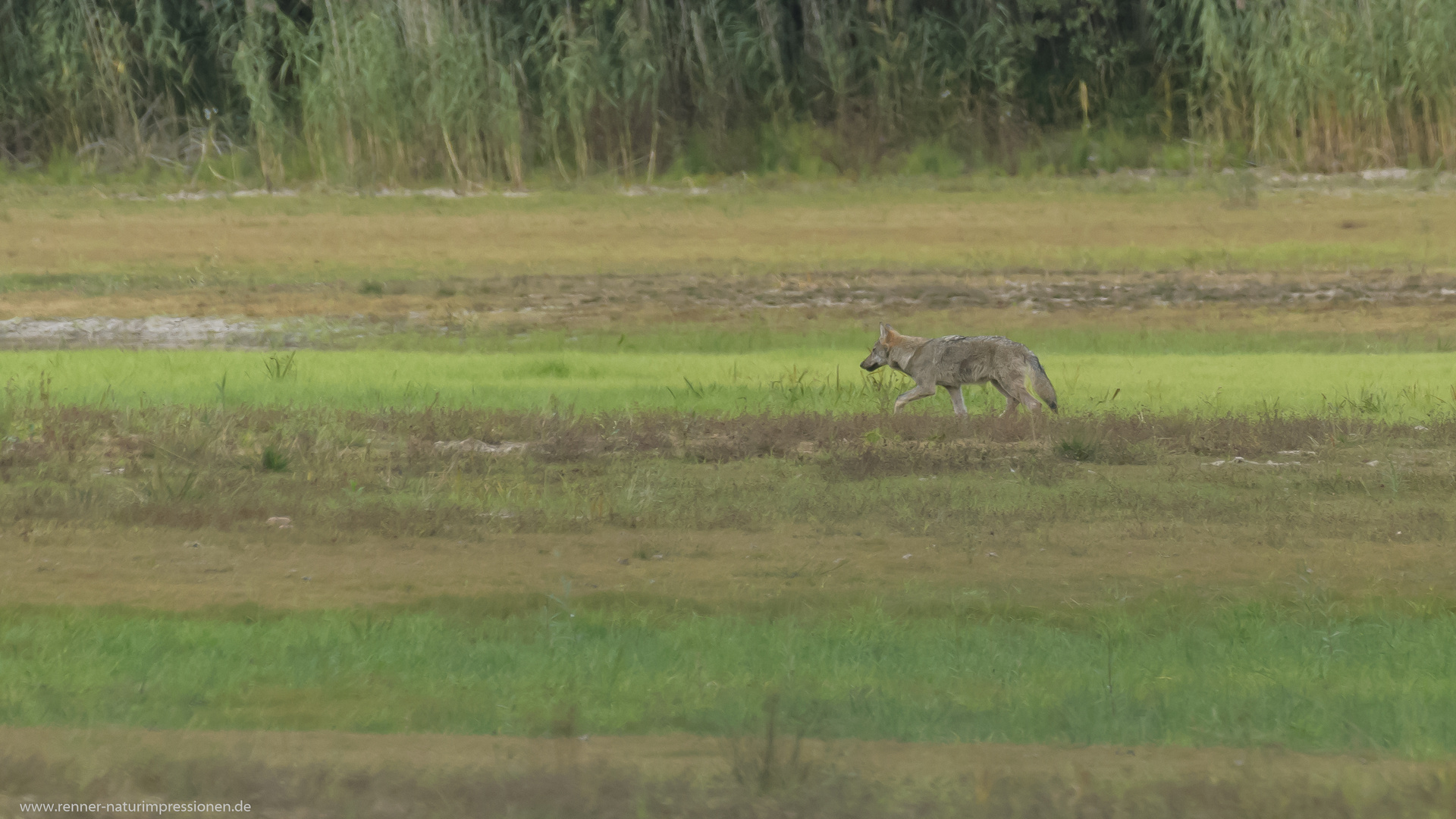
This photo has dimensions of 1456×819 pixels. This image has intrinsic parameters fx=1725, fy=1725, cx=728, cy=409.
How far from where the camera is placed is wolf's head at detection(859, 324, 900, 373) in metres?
13.9

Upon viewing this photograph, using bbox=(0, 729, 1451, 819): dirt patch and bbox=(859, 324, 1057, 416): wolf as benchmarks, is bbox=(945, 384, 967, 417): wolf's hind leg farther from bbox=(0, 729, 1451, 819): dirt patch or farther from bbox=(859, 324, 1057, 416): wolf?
bbox=(0, 729, 1451, 819): dirt patch

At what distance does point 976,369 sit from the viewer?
42.0ft

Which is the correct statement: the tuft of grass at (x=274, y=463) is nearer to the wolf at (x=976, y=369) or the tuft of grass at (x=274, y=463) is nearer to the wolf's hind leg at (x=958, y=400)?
the wolf at (x=976, y=369)

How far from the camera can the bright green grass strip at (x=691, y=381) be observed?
14.0 m

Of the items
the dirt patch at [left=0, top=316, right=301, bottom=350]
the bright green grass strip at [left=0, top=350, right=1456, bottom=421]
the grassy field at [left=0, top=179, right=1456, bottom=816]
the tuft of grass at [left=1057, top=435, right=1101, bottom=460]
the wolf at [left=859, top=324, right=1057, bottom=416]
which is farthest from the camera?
the dirt patch at [left=0, top=316, right=301, bottom=350]

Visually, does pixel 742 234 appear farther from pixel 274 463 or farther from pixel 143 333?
pixel 274 463

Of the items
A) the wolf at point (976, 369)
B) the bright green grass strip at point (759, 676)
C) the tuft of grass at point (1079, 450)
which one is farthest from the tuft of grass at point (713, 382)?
the bright green grass strip at point (759, 676)

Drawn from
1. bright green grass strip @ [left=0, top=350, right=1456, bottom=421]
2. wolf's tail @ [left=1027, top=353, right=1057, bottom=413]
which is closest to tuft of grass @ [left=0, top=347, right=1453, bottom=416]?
bright green grass strip @ [left=0, top=350, right=1456, bottom=421]

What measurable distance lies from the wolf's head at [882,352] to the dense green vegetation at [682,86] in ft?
32.6

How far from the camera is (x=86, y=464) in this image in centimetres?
1126

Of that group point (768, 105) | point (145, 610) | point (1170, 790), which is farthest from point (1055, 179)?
point (1170, 790)

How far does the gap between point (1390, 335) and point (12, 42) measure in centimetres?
1889

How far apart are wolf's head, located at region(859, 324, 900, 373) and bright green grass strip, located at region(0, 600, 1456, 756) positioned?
22.4 feet

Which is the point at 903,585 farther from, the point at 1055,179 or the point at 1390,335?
the point at 1055,179
